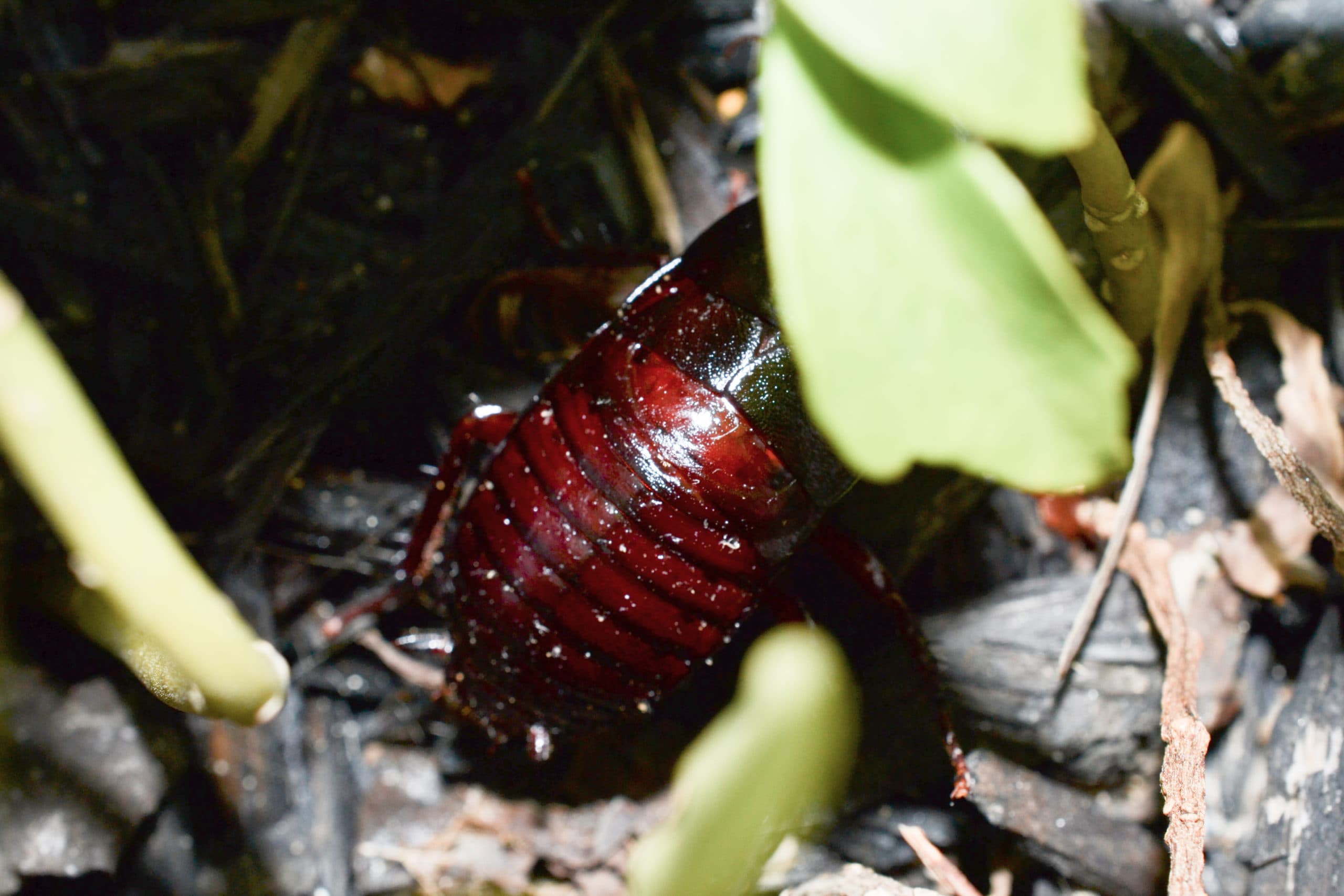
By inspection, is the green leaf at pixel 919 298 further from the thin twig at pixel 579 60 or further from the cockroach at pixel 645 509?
the thin twig at pixel 579 60

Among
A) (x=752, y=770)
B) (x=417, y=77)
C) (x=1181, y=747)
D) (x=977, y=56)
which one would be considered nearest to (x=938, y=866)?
(x=1181, y=747)

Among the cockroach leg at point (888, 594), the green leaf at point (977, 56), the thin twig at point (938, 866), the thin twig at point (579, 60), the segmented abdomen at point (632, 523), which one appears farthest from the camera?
the thin twig at point (579, 60)

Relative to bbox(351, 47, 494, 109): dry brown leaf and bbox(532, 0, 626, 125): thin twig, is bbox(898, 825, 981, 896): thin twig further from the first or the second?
bbox(351, 47, 494, 109): dry brown leaf

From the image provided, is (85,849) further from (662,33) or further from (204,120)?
(662,33)

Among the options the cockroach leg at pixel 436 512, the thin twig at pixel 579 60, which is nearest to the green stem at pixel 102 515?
the cockroach leg at pixel 436 512

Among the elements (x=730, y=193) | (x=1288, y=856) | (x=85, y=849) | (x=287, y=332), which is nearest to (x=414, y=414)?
(x=287, y=332)

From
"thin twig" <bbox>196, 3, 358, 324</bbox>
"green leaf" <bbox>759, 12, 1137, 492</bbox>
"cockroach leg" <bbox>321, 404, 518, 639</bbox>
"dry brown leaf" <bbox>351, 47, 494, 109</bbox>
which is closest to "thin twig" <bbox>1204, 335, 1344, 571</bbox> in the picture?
"green leaf" <bbox>759, 12, 1137, 492</bbox>
